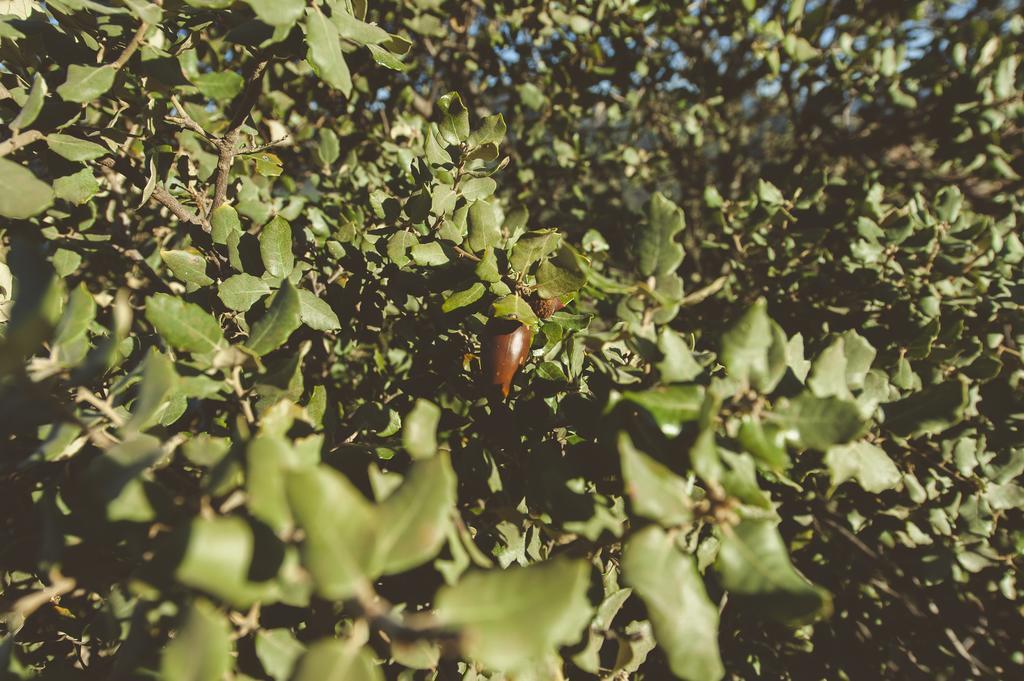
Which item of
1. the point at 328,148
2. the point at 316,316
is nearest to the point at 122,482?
the point at 316,316

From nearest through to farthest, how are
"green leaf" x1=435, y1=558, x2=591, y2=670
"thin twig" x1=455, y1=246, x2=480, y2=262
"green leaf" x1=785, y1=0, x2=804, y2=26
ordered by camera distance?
1. "green leaf" x1=435, y1=558, x2=591, y2=670
2. "thin twig" x1=455, y1=246, x2=480, y2=262
3. "green leaf" x1=785, y1=0, x2=804, y2=26

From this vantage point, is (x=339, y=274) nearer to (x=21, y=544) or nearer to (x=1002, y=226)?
(x=21, y=544)

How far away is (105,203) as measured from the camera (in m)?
1.88

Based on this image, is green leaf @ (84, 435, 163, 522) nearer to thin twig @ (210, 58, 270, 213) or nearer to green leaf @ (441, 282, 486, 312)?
green leaf @ (441, 282, 486, 312)

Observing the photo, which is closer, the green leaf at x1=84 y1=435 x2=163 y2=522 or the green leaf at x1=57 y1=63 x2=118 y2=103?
the green leaf at x1=84 y1=435 x2=163 y2=522

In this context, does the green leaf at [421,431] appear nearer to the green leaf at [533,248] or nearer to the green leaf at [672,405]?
the green leaf at [672,405]

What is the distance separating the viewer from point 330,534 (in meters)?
0.50

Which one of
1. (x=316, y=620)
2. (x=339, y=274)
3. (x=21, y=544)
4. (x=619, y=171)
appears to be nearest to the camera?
(x=316, y=620)

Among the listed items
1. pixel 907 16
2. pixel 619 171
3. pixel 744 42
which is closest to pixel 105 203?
pixel 619 171

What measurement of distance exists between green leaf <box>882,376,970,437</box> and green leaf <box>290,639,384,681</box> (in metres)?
0.87

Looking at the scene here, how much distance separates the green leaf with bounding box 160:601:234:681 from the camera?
51 cm

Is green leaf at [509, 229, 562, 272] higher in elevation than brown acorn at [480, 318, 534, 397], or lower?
higher

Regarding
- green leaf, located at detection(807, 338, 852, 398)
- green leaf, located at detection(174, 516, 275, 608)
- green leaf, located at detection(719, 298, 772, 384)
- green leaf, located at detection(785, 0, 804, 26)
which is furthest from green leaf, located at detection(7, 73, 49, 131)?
green leaf, located at detection(785, 0, 804, 26)

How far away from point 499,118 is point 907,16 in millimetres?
3413
